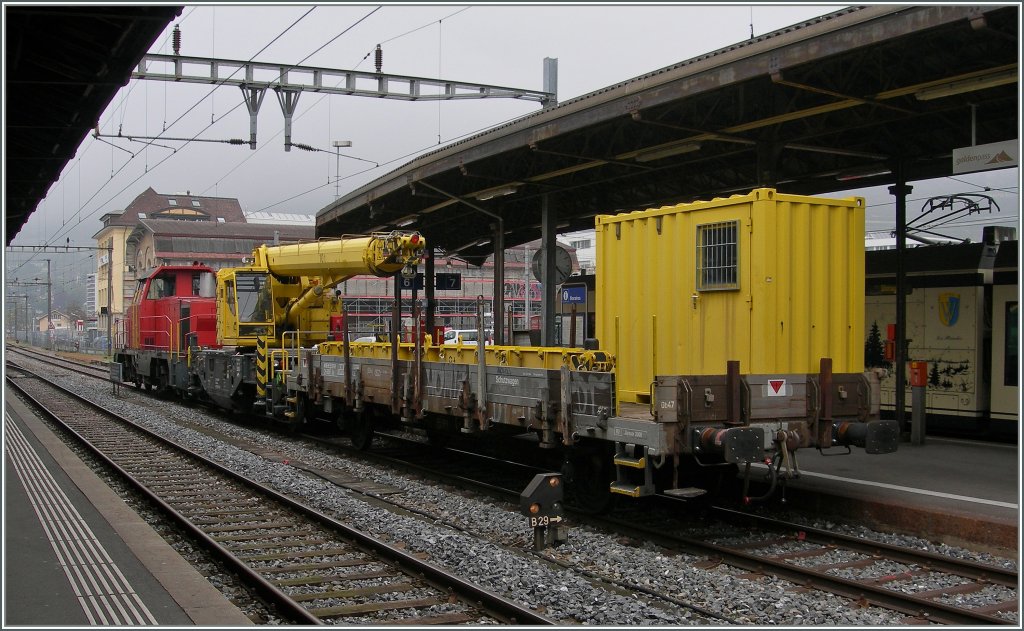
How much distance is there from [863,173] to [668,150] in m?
3.92

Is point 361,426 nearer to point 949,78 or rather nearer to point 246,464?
point 246,464

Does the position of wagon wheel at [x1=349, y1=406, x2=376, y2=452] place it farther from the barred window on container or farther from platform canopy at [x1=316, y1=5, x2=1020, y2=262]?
the barred window on container

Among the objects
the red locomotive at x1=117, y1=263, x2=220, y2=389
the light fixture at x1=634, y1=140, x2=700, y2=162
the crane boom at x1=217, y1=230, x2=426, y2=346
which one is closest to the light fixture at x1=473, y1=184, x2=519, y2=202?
the crane boom at x1=217, y1=230, x2=426, y2=346

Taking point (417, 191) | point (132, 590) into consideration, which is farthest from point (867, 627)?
point (417, 191)

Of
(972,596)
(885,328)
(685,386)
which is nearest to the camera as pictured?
(972,596)

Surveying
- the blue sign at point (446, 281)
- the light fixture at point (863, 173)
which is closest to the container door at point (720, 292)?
A: the light fixture at point (863, 173)

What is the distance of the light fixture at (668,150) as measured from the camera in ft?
47.3

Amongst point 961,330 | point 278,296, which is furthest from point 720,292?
point 278,296

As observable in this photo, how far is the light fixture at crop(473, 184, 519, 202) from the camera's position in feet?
61.7

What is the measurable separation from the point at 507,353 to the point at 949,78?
607 centimetres

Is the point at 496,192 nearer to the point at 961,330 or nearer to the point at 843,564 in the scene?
the point at 961,330

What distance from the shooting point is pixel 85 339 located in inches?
3140

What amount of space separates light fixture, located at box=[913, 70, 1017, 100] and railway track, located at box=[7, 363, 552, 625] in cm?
796

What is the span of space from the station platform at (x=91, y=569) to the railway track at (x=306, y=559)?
54 centimetres
